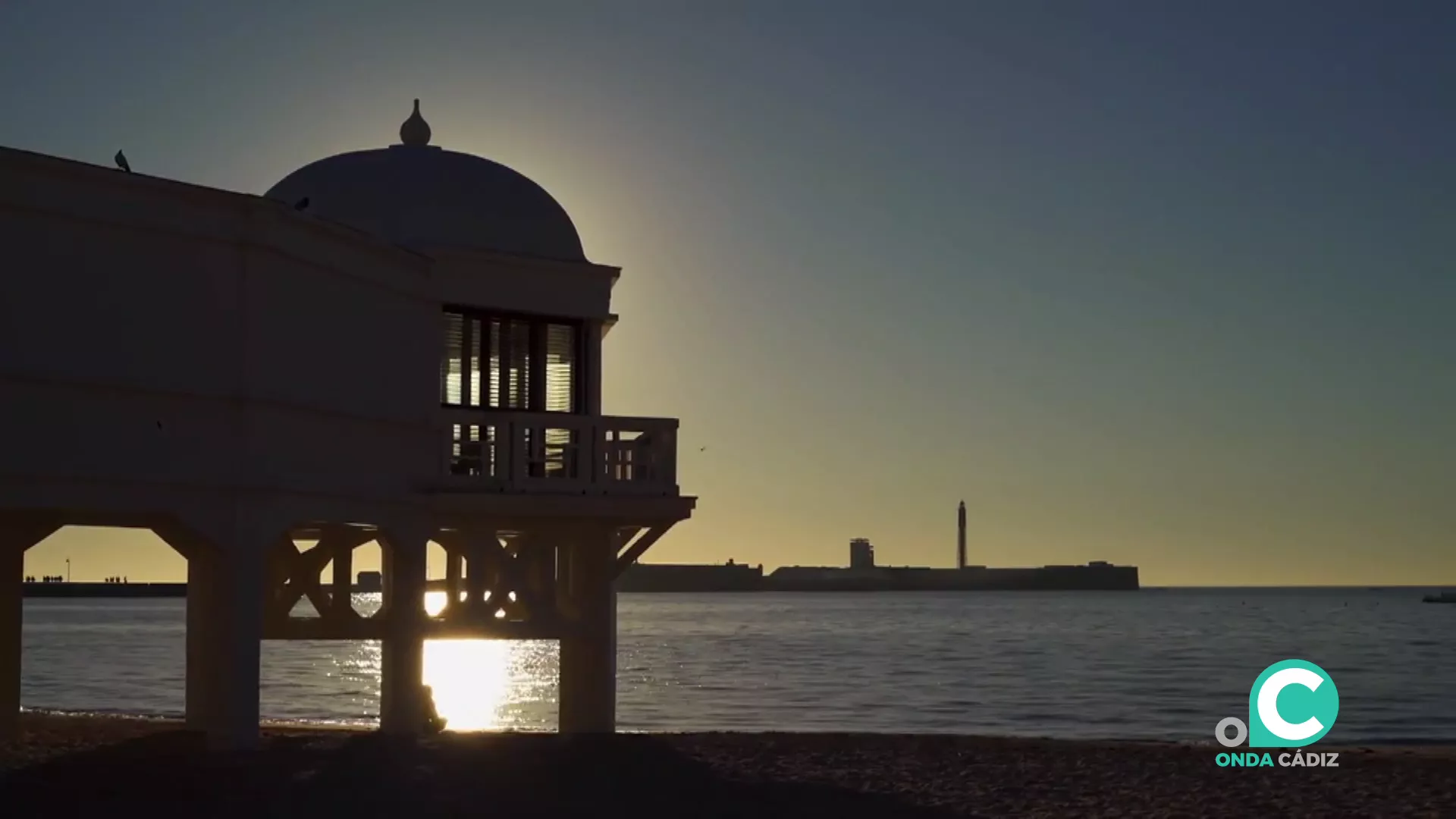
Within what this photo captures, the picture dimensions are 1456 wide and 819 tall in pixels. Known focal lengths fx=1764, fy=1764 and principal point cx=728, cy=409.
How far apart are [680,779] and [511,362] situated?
7649 millimetres

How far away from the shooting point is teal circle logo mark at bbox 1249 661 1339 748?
86.8ft

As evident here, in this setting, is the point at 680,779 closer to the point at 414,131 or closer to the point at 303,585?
the point at 303,585

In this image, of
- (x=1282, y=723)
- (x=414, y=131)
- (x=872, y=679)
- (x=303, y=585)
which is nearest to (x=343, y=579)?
(x=303, y=585)

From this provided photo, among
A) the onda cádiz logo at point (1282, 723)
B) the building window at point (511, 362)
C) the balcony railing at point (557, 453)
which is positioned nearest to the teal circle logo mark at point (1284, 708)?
the onda cádiz logo at point (1282, 723)

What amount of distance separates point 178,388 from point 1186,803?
11118 mm

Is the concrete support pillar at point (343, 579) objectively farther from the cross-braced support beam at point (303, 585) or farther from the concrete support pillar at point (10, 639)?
the concrete support pillar at point (10, 639)

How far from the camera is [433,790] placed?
1700cm

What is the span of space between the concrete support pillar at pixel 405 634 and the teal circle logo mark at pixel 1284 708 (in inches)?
441

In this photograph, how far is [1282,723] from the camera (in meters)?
33.8

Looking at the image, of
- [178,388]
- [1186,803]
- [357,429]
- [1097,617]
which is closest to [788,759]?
[1186,803]

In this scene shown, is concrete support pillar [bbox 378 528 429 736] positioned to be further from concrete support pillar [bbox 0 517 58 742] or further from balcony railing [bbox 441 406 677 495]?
concrete support pillar [bbox 0 517 58 742]

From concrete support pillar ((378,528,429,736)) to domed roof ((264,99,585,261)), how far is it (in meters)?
3.93

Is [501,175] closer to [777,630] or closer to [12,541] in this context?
[12,541]

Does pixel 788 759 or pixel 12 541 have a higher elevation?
pixel 12 541
